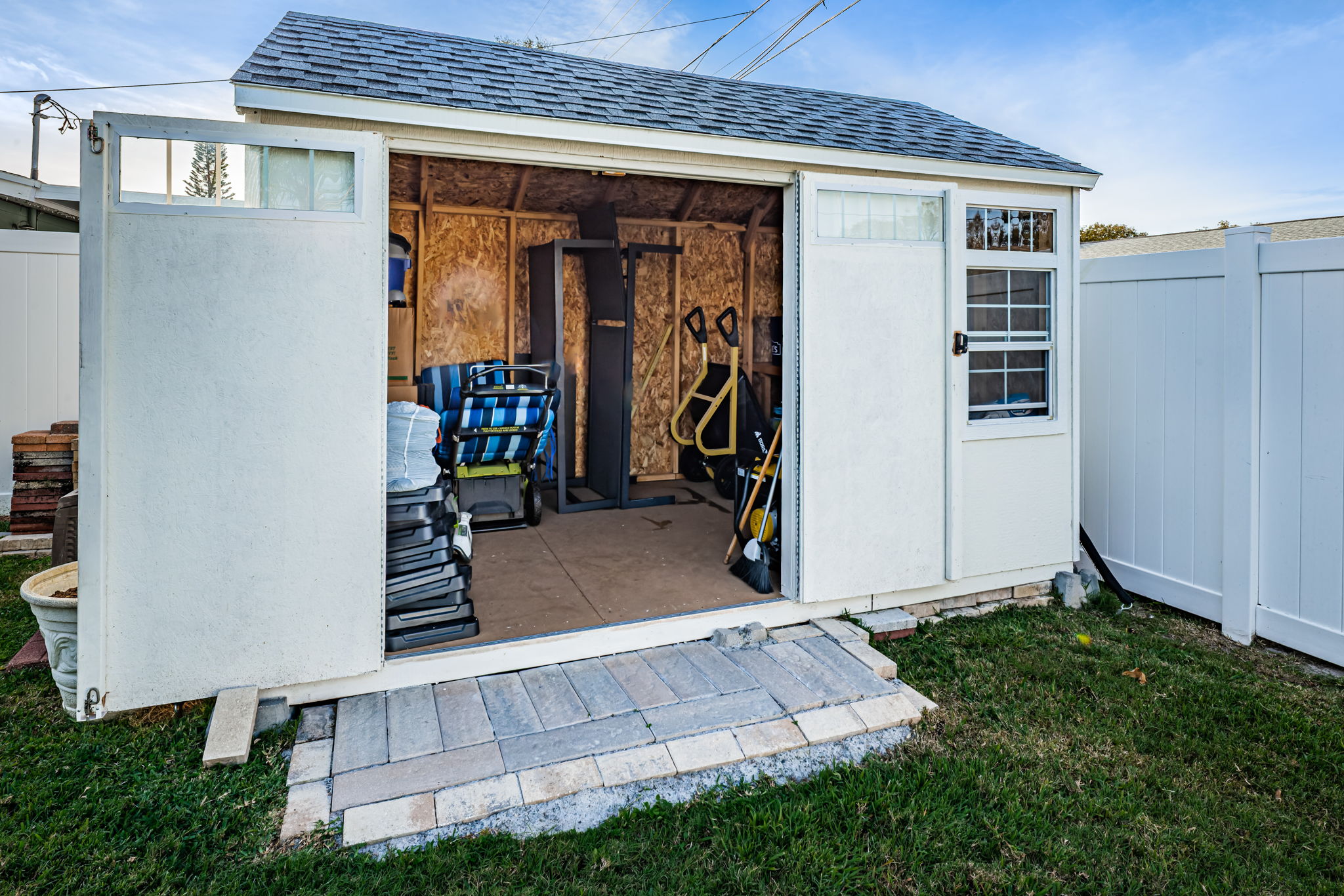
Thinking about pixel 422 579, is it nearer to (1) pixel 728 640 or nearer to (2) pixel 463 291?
(1) pixel 728 640

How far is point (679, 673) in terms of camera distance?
311cm

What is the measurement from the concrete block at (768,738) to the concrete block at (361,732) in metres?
1.22

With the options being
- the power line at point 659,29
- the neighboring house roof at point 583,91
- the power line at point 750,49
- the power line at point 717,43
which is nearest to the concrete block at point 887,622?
the neighboring house roof at point 583,91

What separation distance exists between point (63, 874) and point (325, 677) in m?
0.94

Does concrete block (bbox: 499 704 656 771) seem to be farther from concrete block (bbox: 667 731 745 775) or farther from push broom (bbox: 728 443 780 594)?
push broom (bbox: 728 443 780 594)

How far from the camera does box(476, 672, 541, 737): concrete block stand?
2662 millimetres

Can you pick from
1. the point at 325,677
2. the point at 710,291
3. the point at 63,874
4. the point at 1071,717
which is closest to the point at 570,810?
the point at 325,677

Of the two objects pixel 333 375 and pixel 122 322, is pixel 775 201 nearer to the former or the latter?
pixel 333 375

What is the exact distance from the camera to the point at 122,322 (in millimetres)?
2518

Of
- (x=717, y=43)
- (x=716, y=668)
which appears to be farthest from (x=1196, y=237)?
(x=716, y=668)

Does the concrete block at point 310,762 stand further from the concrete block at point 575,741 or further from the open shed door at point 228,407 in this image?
the concrete block at point 575,741

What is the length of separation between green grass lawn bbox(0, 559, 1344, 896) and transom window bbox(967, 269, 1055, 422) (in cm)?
165

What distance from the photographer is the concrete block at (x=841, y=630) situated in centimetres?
346

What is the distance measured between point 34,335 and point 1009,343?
23.4 feet
